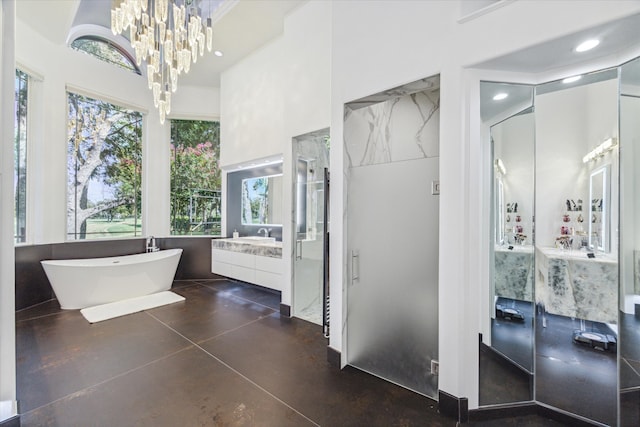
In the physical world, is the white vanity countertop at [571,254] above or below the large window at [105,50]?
below

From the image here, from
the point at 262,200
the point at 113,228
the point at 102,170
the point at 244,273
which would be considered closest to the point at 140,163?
the point at 102,170

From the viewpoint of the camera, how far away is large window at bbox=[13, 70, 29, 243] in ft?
12.3

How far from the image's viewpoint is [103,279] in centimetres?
388

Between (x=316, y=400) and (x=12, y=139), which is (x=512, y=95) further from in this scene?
(x=12, y=139)

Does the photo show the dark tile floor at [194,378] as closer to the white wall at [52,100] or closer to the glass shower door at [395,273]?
the glass shower door at [395,273]

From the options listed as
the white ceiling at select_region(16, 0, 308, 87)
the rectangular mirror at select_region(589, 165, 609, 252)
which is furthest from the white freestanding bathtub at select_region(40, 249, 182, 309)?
the rectangular mirror at select_region(589, 165, 609, 252)

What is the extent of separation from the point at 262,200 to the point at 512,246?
13.4 ft

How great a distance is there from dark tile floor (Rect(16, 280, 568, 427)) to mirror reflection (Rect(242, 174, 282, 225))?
2074mm

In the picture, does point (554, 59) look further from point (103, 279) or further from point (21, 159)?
point (21, 159)

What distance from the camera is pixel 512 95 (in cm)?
193

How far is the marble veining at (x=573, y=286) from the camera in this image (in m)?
1.97

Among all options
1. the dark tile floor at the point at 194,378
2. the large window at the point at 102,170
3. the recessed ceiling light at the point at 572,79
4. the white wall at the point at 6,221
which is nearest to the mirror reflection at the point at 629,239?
the recessed ceiling light at the point at 572,79

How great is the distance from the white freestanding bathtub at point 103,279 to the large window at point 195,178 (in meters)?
1.04

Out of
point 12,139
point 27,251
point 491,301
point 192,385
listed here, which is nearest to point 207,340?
point 192,385
